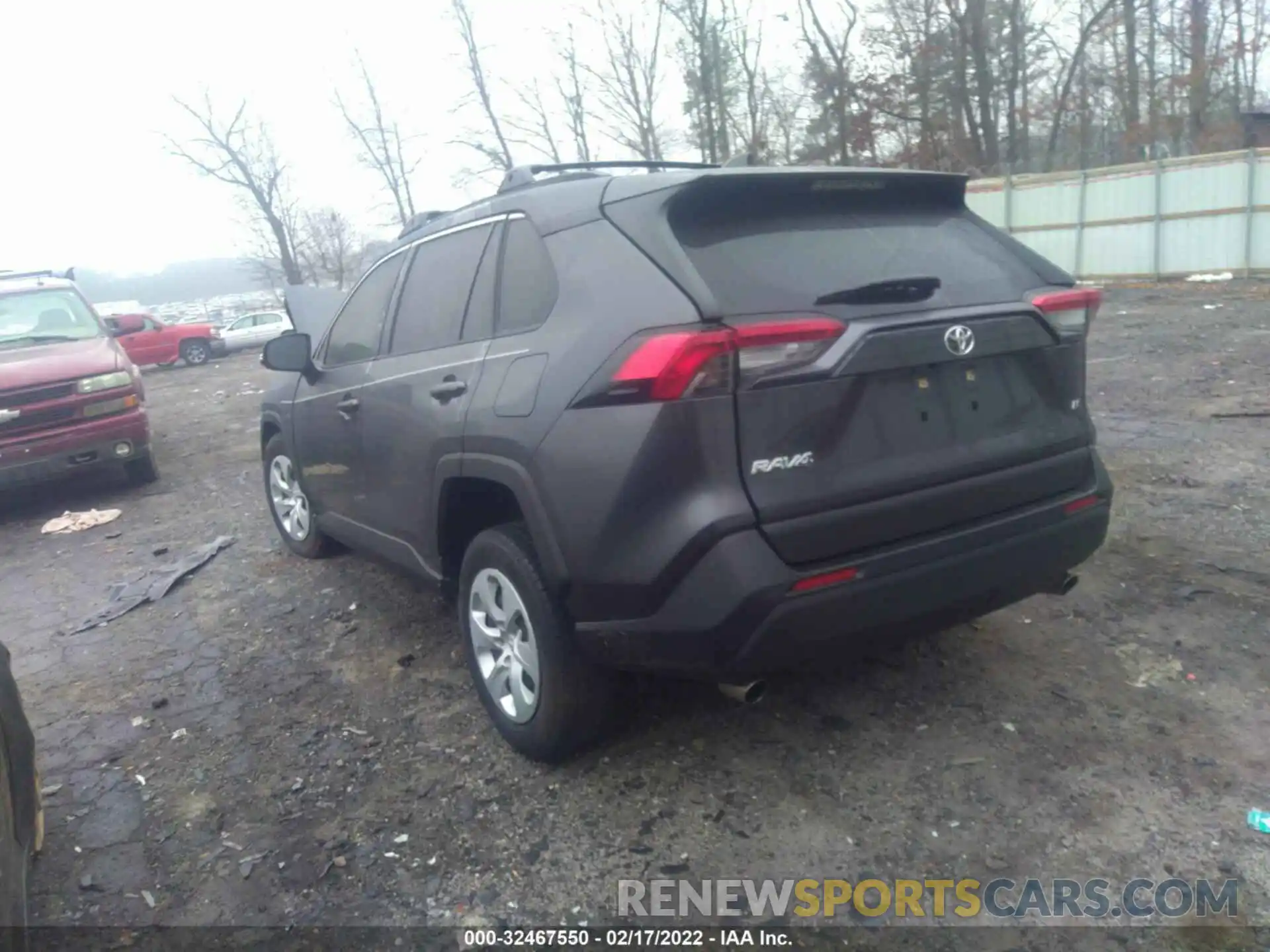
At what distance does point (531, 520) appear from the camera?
→ 9.46 feet

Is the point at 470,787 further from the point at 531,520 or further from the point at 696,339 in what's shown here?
the point at 696,339

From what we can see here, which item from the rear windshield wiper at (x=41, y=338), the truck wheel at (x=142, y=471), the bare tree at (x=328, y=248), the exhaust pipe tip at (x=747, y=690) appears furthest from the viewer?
the bare tree at (x=328, y=248)

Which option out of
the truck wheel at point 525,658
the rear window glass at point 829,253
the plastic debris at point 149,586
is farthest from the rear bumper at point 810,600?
the plastic debris at point 149,586

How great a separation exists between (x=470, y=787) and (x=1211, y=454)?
5.14 metres

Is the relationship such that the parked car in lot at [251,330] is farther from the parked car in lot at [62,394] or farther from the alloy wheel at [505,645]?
the alloy wheel at [505,645]

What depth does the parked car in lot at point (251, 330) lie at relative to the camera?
3005 centimetres

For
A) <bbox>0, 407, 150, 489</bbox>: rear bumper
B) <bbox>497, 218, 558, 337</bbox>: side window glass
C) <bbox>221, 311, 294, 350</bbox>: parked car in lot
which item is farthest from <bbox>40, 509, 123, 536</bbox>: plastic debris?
<bbox>221, 311, 294, 350</bbox>: parked car in lot

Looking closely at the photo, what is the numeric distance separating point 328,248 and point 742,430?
4801cm

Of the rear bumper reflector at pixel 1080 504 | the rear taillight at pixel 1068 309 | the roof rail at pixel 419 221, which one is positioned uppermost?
the roof rail at pixel 419 221

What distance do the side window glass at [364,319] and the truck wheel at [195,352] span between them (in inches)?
985

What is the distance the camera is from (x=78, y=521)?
7578mm

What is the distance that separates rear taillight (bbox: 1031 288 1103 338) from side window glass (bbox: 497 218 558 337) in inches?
61.7

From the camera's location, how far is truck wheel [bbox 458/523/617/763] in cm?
294

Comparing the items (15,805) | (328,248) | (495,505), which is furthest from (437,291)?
(328,248)
